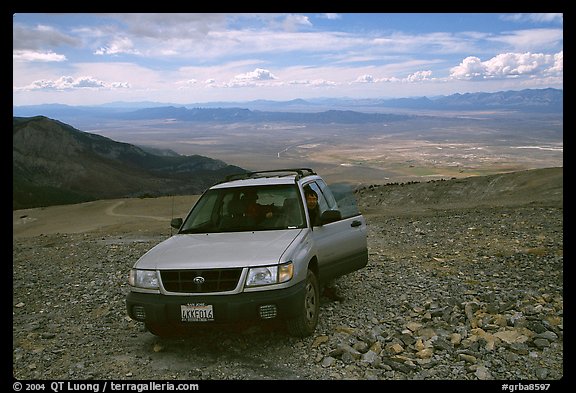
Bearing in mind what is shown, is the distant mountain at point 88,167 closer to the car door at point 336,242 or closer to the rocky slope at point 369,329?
the rocky slope at point 369,329

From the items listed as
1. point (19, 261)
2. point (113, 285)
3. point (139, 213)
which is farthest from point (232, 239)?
point (139, 213)

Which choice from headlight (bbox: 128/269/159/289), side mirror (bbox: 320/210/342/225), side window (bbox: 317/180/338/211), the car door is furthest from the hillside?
headlight (bbox: 128/269/159/289)

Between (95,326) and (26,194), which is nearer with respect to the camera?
(95,326)

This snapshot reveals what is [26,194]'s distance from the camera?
101312mm

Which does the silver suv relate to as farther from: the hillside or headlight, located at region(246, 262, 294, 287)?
the hillside

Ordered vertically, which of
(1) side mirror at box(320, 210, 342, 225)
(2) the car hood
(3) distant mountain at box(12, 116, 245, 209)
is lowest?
(3) distant mountain at box(12, 116, 245, 209)

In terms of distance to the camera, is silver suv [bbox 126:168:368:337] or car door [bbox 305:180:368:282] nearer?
silver suv [bbox 126:168:368:337]

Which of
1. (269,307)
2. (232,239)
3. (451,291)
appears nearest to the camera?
(269,307)

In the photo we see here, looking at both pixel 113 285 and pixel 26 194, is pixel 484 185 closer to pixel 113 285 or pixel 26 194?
pixel 113 285

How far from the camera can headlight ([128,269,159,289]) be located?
543cm

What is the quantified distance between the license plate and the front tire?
3.06 ft

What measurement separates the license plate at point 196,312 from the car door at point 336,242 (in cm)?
176
